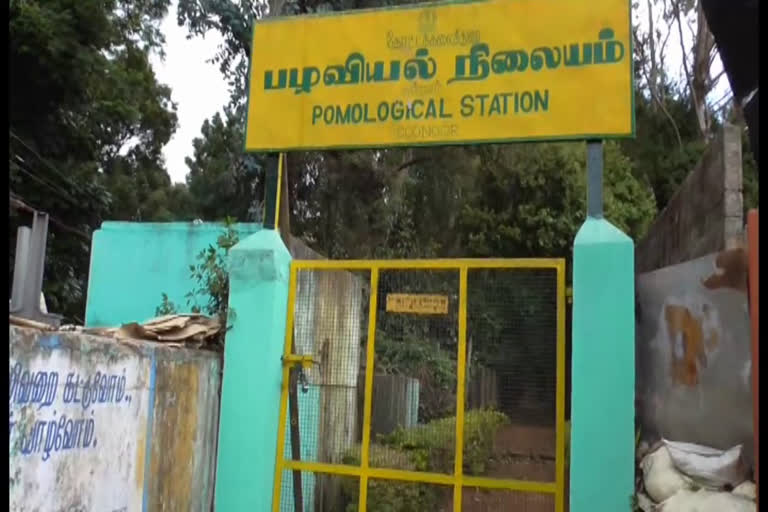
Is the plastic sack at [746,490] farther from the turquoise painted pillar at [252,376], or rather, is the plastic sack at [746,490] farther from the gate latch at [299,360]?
the turquoise painted pillar at [252,376]

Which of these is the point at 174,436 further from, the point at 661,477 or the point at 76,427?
the point at 661,477

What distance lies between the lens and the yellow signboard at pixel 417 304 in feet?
17.7

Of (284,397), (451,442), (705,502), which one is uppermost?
(284,397)

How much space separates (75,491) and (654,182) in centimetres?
2183

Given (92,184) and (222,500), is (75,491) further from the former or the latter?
(92,184)

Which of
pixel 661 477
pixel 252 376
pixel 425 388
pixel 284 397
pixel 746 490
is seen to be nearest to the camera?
pixel 746 490

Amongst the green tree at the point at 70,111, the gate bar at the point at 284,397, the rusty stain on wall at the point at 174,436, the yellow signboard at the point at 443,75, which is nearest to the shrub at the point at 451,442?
the gate bar at the point at 284,397

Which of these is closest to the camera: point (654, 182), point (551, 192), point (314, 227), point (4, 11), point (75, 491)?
point (4, 11)

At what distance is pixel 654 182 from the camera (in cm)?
2320

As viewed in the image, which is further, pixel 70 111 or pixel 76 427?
pixel 70 111

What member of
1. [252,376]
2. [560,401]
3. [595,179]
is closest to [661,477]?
[560,401]

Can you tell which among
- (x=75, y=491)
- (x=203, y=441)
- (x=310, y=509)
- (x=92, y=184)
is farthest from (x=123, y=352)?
(x=92, y=184)

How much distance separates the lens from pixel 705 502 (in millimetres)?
→ 4008

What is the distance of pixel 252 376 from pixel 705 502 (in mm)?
3117
